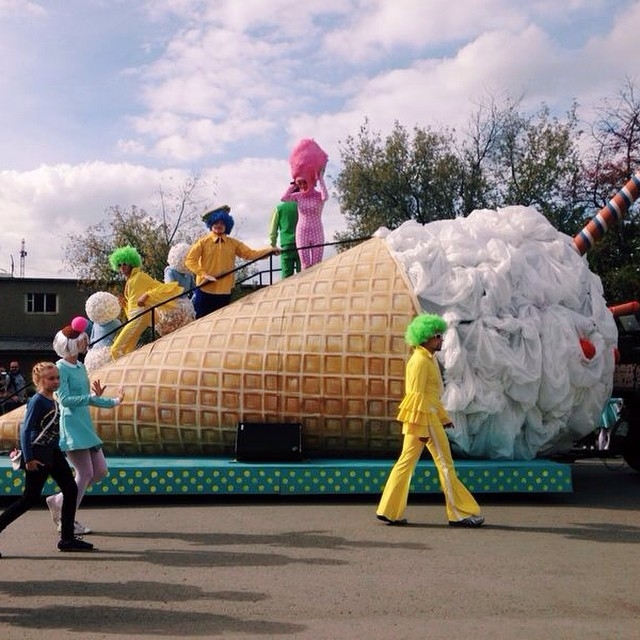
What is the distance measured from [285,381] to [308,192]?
9.76 feet

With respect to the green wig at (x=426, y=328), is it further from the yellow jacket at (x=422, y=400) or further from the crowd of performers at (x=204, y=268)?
the crowd of performers at (x=204, y=268)

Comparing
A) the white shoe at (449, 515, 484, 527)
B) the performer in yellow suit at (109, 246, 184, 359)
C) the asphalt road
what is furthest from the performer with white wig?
the performer in yellow suit at (109, 246, 184, 359)

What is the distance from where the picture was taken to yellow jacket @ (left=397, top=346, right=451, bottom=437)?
6.43 metres

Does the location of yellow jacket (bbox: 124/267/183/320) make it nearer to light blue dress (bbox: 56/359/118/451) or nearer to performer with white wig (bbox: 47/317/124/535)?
performer with white wig (bbox: 47/317/124/535)

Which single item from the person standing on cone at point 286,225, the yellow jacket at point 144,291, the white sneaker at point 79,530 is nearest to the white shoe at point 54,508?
the white sneaker at point 79,530

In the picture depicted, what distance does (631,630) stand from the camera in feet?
12.9

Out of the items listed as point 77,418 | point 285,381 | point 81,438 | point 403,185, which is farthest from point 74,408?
point 403,185

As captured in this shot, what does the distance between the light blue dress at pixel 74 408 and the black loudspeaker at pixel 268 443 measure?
6.29 ft

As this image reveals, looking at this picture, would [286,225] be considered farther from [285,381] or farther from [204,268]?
[285,381]

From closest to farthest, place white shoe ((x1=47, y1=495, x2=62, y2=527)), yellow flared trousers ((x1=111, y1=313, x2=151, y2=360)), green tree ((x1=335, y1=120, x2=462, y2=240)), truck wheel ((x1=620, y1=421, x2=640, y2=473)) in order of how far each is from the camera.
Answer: white shoe ((x1=47, y1=495, x2=62, y2=527))
yellow flared trousers ((x1=111, y1=313, x2=151, y2=360))
truck wheel ((x1=620, y1=421, x2=640, y2=473))
green tree ((x1=335, y1=120, x2=462, y2=240))

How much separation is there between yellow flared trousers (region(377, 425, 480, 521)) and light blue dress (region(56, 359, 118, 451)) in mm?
2322

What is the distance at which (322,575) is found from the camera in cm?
496

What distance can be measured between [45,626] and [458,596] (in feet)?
7.20

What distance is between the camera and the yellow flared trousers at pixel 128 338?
9125 mm
